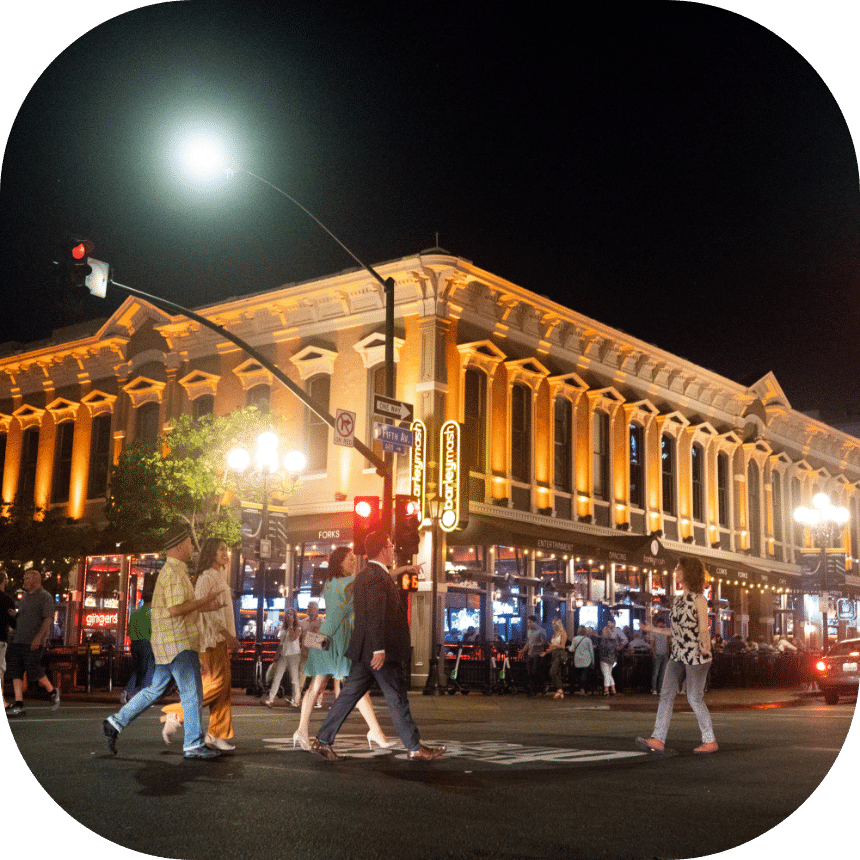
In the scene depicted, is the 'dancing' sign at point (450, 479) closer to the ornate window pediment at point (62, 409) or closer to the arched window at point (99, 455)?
the arched window at point (99, 455)

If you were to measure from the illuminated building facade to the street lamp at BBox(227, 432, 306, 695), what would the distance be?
5.49ft

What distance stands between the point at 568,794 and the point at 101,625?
89.5 ft

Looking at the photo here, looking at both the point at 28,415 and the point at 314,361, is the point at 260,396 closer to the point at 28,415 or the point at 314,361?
the point at 314,361

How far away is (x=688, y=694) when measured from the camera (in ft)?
35.0

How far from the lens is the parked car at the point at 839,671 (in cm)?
2116

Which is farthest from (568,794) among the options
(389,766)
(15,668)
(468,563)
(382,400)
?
(468,563)

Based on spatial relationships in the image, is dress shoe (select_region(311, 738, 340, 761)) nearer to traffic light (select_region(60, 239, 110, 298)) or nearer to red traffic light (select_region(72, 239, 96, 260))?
traffic light (select_region(60, 239, 110, 298))

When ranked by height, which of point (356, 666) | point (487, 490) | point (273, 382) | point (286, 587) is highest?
point (273, 382)

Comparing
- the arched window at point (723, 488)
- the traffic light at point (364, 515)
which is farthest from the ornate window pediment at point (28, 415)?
the arched window at point (723, 488)

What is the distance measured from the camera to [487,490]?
92.3 feet

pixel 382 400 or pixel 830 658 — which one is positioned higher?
pixel 382 400

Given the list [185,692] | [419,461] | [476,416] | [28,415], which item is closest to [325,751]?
[185,692]

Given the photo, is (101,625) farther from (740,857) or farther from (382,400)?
(740,857)

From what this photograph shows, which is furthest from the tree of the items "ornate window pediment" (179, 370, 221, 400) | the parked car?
the parked car
